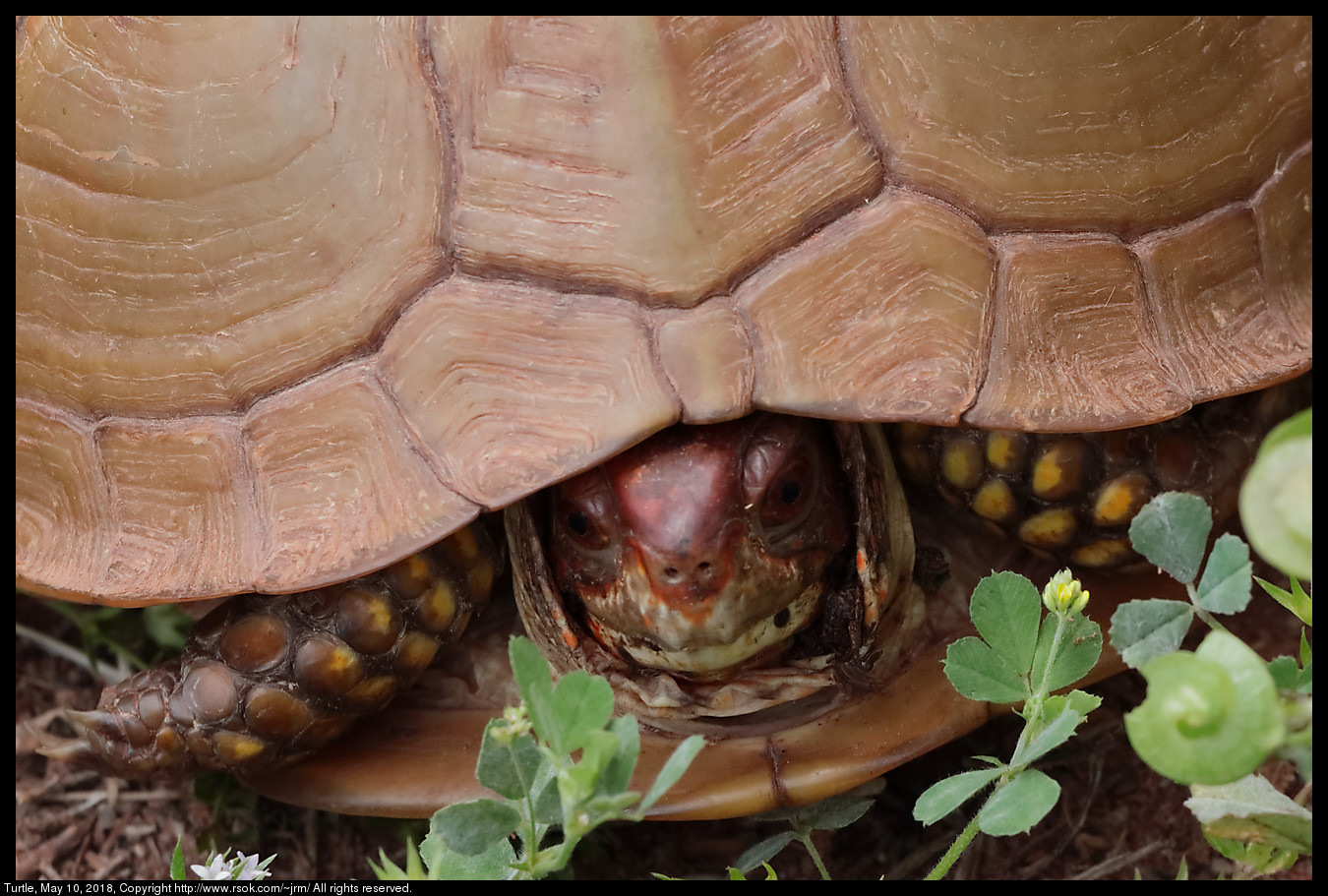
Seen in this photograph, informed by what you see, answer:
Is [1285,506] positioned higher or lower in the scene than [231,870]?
higher

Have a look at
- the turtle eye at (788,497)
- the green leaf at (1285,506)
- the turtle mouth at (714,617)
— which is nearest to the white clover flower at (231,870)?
the turtle mouth at (714,617)

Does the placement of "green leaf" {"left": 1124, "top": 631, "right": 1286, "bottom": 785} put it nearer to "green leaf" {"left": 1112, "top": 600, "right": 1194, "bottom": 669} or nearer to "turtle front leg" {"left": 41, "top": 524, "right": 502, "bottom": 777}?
"green leaf" {"left": 1112, "top": 600, "right": 1194, "bottom": 669}

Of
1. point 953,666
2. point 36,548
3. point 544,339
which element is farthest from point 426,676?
point 953,666

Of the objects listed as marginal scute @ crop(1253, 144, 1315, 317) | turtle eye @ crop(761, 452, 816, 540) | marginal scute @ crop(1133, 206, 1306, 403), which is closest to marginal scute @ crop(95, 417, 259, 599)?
turtle eye @ crop(761, 452, 816, 540)

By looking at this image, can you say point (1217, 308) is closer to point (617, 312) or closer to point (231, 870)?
point (617, 312)

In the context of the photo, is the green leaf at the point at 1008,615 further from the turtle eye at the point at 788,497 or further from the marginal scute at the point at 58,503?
the marginal scute at the point at 58,503

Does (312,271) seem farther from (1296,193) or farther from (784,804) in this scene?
(1296,193)

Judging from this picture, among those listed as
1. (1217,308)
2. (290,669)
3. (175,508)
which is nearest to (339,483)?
(175,508)
